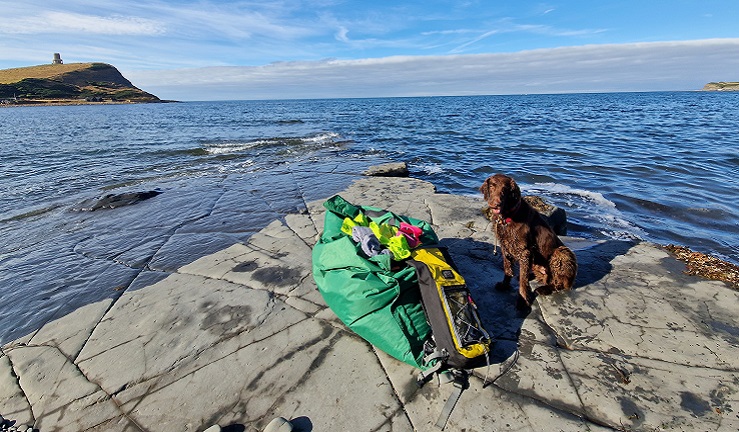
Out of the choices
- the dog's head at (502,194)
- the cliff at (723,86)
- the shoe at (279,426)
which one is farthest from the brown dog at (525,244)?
the cliff at (723,86)

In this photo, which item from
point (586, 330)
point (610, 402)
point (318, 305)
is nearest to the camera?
point (610, 402)

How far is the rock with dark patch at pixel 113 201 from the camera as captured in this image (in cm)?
840

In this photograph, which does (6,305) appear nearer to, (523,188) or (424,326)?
(424,326)

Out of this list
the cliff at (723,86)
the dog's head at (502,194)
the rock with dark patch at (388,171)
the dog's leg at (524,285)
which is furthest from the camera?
the cliff at (723,86)

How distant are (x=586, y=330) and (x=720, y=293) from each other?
6.85 ft

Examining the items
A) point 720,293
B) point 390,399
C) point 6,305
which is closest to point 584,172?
point 720,293

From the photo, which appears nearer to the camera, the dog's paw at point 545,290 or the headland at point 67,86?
the dog's paw at point 545,290

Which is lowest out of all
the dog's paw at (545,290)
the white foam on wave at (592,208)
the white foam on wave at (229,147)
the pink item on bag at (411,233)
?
the white foam on wave at (592,208)

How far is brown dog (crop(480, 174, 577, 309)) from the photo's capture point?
3.74 metres

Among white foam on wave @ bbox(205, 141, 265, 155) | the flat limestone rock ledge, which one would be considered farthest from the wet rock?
white foam on wave @ bbox(205, 141, 265, 155)

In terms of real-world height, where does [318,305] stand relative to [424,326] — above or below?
below

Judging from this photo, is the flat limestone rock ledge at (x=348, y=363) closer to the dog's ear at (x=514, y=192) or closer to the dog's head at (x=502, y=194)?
the dog's head at (x=502, y=194)

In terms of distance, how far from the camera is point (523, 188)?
34.7 feet

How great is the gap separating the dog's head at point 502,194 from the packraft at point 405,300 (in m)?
0.79
